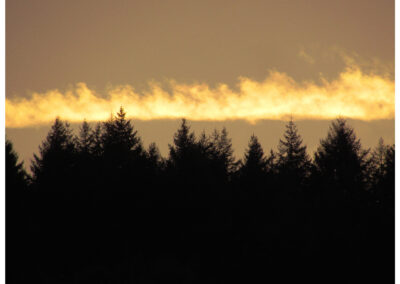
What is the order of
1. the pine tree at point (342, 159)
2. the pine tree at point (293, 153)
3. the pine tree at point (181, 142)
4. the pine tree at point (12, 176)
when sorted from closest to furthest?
1. the pine tree at point (12, 176)
2. the pine tree at point (342, 159)
3. the pine tree at point (181, 142)
4. the pine tree at point (293, 153)

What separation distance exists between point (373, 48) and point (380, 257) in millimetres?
15396

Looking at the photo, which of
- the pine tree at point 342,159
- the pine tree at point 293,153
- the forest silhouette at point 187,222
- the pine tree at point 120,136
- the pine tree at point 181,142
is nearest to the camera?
the forest silhouette at point 187,222

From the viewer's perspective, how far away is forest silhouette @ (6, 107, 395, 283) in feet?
88.9

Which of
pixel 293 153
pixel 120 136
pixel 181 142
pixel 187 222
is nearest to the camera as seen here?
pixel 187 222

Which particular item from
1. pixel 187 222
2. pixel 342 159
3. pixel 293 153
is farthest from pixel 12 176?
pixel 293 153

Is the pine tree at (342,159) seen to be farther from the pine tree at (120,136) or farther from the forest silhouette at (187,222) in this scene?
the pine tree at (120,136)

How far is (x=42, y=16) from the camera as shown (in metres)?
18.8

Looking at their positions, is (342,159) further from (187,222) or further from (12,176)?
(12,176)

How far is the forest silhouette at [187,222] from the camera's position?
2711 centimetres

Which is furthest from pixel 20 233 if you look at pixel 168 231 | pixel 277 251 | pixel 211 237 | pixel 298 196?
pixel 298 196

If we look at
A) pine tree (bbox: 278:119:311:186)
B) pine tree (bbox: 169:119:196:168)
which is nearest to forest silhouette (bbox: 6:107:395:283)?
pine tree (bbox: 169:119:196:168)

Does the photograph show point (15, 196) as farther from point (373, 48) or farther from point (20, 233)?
point (373, 48)

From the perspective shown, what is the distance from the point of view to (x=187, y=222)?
104 feet

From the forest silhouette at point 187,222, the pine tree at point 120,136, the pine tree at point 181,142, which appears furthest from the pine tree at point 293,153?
the pine tree at point 120,136
